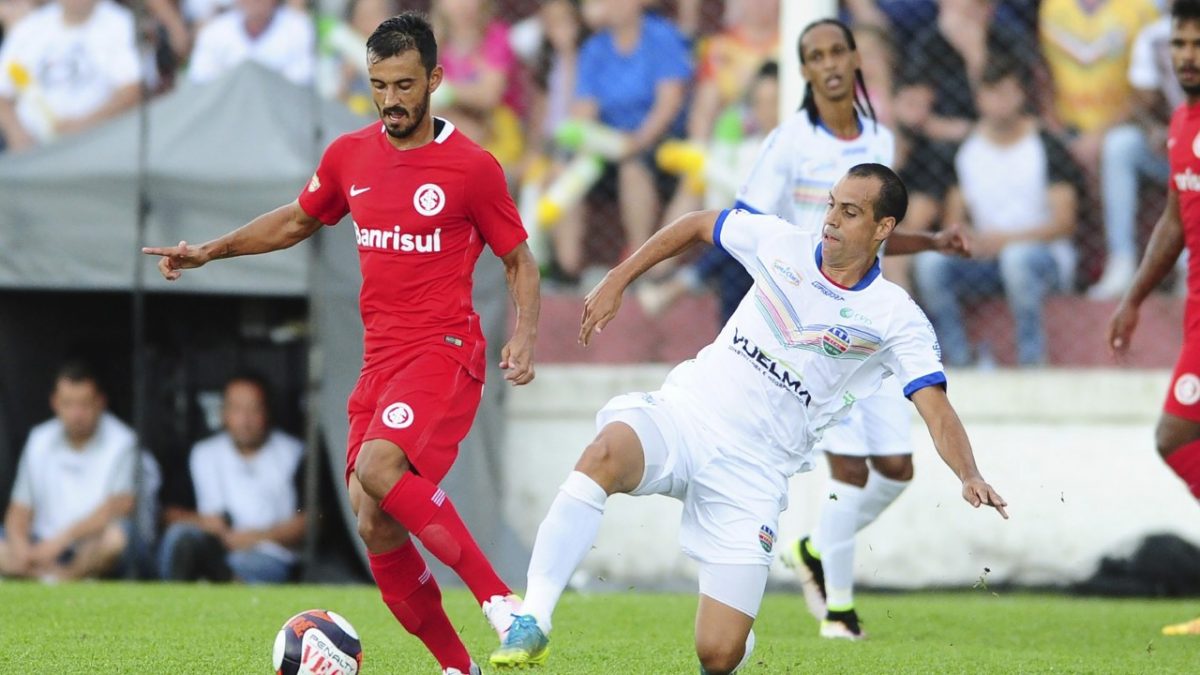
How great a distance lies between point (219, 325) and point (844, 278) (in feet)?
21.7

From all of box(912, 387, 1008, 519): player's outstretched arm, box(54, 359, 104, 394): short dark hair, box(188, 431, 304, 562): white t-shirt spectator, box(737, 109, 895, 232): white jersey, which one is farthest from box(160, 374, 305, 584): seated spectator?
box(912, 387, 1008, 519): player's outstretched arm

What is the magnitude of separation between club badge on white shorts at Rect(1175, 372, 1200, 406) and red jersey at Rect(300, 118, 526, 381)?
3329mm

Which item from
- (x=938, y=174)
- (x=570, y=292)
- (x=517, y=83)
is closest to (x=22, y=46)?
(x=517, y=83)

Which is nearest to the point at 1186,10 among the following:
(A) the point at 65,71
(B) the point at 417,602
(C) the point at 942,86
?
(C) the point at 942,86

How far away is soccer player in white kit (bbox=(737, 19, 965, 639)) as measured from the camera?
25.7ft

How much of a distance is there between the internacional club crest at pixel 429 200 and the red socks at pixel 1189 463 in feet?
12.1

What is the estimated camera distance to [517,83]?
11.7 metres

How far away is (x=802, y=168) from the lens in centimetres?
787

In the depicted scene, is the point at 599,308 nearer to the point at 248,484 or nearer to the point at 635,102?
the point at 248,484

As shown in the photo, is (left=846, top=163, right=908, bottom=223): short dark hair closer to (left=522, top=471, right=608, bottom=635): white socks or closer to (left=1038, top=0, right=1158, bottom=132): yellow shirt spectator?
(left=522, top=471, right=608, bottom=635): white socks

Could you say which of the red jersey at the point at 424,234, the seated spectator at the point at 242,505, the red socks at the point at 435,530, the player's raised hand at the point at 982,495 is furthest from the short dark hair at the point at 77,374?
the player's raised hand at the point at 982,495

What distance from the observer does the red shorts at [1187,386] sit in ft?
25.3

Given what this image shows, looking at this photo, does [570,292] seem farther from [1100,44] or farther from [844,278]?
[844,278]

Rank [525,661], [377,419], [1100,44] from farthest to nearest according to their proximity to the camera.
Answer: [1100,44], [377,419], [525,661]
